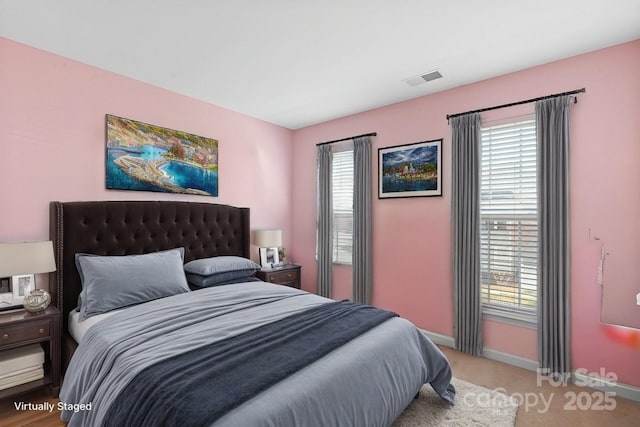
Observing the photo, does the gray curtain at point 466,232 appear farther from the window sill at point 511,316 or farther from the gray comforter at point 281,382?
the gray comforter at point 281,382

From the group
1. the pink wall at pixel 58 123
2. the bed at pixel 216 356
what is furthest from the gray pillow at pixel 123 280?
the pink wall at pixel 58 123

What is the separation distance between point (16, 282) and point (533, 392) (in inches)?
156

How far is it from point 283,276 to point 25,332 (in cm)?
238

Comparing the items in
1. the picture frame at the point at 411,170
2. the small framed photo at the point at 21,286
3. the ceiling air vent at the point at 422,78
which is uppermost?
the ceiling air vent at the point at 422,78

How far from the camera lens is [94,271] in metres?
2.42

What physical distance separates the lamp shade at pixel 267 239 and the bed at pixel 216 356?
94cm

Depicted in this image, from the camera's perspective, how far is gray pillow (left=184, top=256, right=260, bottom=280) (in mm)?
3020

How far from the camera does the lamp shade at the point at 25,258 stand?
213cm

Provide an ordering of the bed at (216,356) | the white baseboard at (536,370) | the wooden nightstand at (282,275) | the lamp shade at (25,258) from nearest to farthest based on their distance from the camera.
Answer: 1. the bed at (216,356)
2. the lamp shade at (25,258)
3. the white baseboard at (536,370)
4. the wooden nightstand at (282,275)

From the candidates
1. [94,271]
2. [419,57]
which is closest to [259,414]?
[94,271]

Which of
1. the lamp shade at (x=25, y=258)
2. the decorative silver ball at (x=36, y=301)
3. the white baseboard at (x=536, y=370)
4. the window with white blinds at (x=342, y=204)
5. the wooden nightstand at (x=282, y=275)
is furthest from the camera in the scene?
the window with white blinds at (x=342, y=204)

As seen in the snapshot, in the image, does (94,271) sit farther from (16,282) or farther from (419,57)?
(419,57)

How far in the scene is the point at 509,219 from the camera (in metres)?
2.90

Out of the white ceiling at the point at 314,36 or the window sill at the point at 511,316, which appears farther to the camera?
the window sill at the point at 511,316
